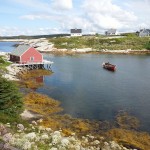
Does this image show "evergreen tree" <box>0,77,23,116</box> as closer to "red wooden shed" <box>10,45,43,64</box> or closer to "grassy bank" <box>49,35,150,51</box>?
"red wooden shed" <box>10,45,43,64</box>

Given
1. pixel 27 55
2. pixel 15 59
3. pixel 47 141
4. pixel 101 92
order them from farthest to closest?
pixel 15 59 < pixel 27 55 < pixel 101 92 < pixel 47 141

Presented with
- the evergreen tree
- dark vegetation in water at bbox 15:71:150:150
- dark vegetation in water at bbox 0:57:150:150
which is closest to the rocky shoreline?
Answer: dark vegetation in water at bbox 0:57:150:150

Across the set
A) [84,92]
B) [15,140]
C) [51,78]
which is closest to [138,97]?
[84,92]

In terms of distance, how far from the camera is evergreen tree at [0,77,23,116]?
33.0 m

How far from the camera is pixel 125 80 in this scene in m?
69.9

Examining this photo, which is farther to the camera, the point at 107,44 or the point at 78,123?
the point at 107,44

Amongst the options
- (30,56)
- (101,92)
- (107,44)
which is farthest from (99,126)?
(107,44)

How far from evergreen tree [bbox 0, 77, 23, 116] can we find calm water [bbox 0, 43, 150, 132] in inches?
369

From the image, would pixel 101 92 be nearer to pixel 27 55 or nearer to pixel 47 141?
pixel 47 141

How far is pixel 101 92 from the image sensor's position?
55562mm

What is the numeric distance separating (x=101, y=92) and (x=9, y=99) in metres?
25.3

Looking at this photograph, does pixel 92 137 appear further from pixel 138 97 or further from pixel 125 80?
pixel 125 80

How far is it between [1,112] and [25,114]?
5678 millimetres

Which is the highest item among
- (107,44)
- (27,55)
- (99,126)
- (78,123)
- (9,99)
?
(107,44)
